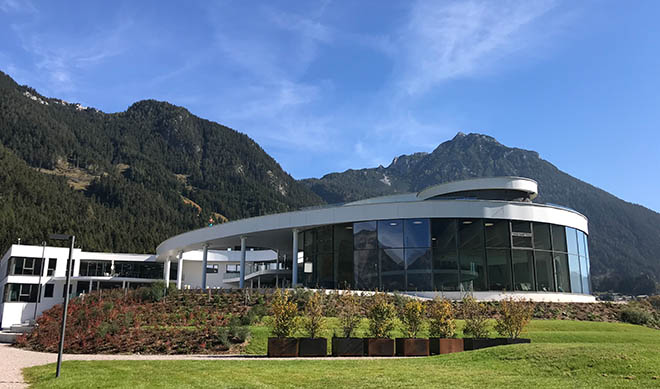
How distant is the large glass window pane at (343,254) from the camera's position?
33656mm

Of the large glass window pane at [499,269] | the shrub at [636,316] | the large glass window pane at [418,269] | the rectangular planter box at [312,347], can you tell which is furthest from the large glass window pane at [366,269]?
the rectangular planter box at [312,347]

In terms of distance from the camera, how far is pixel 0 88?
7441 inches

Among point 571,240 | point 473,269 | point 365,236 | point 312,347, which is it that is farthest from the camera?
point 571,240

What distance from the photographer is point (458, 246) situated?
3127 cm

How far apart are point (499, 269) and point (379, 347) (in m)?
18.0

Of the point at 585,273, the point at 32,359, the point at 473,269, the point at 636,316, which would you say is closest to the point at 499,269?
the point at 473,269

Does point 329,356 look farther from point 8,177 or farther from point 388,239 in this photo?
point 8,177

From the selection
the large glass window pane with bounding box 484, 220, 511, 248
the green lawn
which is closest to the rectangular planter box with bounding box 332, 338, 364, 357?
the green lawn

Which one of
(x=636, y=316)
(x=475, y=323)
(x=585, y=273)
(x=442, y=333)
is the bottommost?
(x=442, y=333)

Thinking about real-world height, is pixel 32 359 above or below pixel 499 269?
below

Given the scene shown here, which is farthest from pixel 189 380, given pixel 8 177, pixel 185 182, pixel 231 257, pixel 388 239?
pixel 185 182

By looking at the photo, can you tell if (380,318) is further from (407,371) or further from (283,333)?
(407,371)

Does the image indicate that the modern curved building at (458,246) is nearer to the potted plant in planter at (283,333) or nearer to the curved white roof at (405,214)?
the curved white roof at (405,214)

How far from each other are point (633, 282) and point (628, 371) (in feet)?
541
